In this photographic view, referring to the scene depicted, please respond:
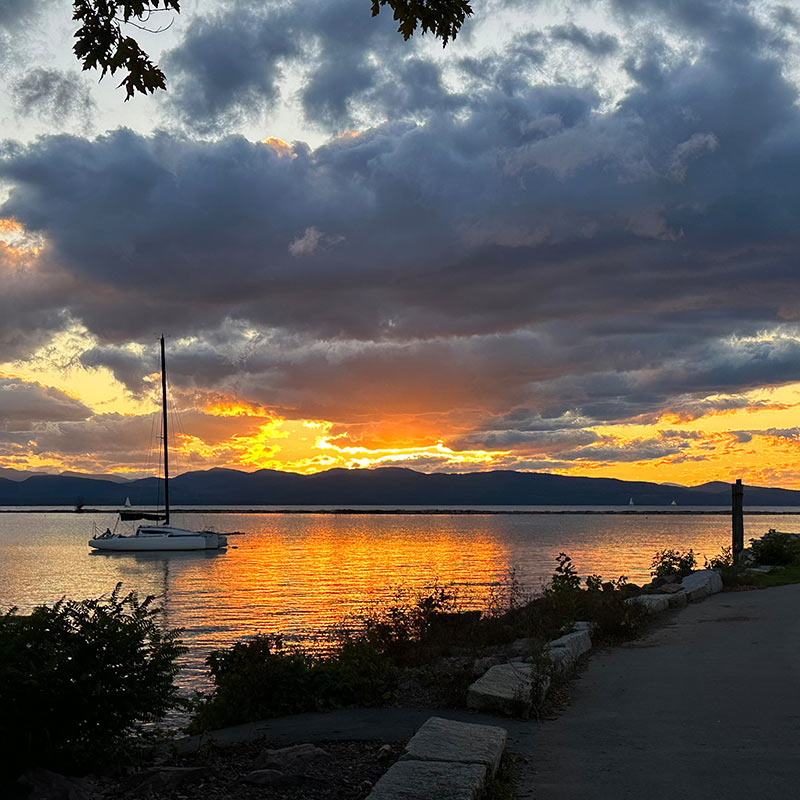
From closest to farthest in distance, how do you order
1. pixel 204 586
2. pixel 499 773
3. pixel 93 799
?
pixel 93 799 < pixel 499 773 < pixel 204 586

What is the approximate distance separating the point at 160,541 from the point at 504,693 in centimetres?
8148

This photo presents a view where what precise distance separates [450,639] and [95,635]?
8.81 m

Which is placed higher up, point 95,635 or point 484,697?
point 95,635

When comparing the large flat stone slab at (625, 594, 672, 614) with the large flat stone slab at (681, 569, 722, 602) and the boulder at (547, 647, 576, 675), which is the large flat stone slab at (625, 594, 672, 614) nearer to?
the large flat stone slab at (681, 569, 722, 602)

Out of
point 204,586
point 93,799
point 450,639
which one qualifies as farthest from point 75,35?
point 204,586

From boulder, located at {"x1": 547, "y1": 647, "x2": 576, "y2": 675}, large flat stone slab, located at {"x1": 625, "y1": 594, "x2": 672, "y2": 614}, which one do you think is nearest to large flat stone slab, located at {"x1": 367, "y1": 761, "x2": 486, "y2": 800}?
boulder, located at {"x1": 547, "y1": 647, "x2": 576, "y2": 675}

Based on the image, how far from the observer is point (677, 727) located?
9406 mm

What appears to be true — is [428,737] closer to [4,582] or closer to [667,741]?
[667,741]

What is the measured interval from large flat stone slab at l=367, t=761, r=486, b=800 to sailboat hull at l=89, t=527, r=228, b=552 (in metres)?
82.7

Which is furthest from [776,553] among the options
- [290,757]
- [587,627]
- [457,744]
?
[290,757]

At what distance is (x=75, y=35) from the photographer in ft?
24.0

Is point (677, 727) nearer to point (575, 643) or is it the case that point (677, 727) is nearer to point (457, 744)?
point (457, 744)

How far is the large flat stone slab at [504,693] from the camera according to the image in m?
9.91

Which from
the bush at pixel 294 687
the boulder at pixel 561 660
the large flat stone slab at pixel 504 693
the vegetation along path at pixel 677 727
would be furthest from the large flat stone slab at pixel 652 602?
the bush at pixel 294 687
